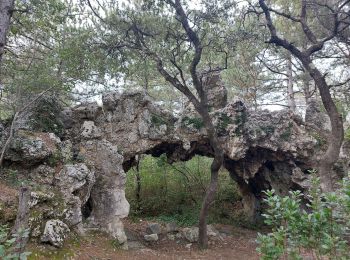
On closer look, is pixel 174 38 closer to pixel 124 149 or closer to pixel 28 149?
pixel 124 149

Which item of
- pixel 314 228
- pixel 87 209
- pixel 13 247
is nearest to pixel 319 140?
pixel 87 209

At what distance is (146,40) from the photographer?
9547 mm

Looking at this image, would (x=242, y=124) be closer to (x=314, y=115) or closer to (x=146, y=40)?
(x=314, y=115)

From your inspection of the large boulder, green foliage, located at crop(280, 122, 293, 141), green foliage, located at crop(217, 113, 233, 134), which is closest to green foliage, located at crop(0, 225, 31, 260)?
the large boulder

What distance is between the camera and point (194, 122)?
33.3 ft

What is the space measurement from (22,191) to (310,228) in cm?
364

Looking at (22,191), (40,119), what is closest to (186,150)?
(40,119)

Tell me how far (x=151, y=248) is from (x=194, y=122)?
3.92 m

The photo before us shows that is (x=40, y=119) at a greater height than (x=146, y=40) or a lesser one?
lesser

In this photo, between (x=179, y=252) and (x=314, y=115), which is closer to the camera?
(x=179, y=252)

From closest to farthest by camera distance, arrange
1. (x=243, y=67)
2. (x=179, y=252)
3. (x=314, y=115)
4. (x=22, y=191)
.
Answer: (x=22, y=191)
(x=179, y=252)
(x=314, y=115)
(x=243, y=67)

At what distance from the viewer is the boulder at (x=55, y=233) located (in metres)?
6.06

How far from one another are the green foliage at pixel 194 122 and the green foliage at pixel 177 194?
2.39 metres

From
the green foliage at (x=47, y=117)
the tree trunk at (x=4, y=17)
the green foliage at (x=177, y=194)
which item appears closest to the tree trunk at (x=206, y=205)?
the green foliage at (x=177, y=194)
